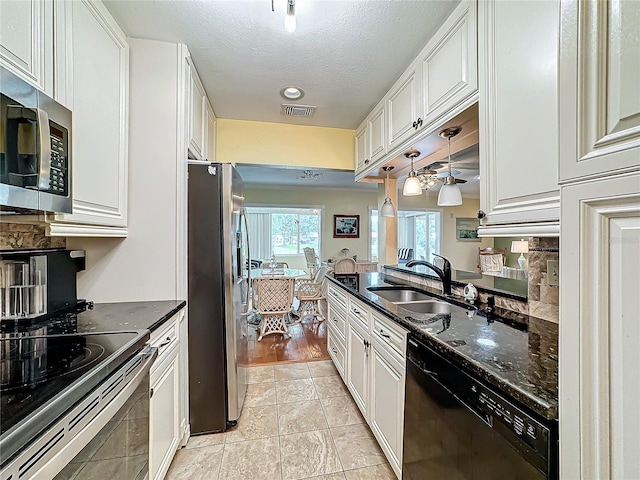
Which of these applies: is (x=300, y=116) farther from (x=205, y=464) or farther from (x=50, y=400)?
(x=205, y=464)

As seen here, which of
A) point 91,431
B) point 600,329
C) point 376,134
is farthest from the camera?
point 376,134

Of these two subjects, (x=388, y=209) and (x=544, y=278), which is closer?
(x=544, y=278)

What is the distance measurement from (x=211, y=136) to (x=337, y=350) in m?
2.31

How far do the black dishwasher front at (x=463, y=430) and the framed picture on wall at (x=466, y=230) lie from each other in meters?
3.52

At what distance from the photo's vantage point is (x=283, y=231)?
7195mm

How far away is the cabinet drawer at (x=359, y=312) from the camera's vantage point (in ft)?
6.00

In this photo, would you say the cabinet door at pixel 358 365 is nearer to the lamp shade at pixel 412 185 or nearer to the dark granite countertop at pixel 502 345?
the dark granite countertop at pixel 502 345

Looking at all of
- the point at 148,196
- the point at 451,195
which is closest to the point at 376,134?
the point at 451,195

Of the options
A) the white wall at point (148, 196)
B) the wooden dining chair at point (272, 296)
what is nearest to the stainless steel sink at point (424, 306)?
the white wall at point (148, 196)

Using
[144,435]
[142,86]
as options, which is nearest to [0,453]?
[144,435]

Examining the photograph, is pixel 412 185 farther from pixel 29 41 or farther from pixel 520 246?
pixel 29 41

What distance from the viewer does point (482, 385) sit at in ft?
2.84

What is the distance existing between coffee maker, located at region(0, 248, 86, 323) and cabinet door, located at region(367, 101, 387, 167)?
2.25m

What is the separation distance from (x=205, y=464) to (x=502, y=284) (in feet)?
6.86
